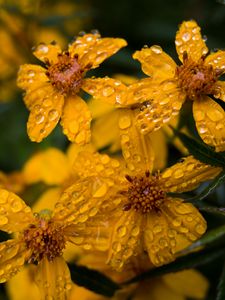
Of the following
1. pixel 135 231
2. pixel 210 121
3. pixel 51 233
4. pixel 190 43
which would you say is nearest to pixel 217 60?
pixel 190 43

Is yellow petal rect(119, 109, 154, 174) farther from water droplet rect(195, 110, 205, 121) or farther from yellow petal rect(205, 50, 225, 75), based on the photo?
yellow petal rect(205, 50, 225, 75)

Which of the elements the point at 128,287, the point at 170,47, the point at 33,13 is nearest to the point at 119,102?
the point at 128,287

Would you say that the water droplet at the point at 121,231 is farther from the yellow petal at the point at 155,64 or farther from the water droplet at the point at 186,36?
the water droplet at the point at 186,36

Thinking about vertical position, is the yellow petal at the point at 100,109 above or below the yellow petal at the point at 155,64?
below

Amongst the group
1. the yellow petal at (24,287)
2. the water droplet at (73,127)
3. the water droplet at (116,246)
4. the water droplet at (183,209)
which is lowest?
the yellow petal at (24,287)

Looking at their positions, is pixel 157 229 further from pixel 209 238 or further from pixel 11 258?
pixel 11 258

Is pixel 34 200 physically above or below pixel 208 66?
below

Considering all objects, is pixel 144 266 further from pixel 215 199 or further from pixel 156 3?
pixel 156 3

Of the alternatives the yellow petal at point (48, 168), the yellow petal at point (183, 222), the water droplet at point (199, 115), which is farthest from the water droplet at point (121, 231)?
the yellow petal at point (48, 168)
